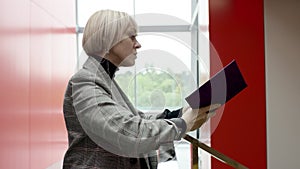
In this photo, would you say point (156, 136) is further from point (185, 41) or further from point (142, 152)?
point (185, 41)

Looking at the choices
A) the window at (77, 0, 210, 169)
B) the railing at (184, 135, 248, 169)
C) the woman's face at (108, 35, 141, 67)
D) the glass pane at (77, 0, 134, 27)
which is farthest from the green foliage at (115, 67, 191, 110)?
the glass pane at (77, 0, 134, 27)

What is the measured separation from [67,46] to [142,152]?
465cm

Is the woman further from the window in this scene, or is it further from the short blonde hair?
the window

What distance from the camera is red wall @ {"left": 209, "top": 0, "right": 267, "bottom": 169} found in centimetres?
258

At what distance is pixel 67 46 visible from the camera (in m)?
5.45

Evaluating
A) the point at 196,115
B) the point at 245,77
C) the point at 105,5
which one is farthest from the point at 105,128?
the point at 105,5

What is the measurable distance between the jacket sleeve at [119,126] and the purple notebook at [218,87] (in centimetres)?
7

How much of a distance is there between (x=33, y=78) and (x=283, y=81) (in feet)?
8.58

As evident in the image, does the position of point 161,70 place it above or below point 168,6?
below

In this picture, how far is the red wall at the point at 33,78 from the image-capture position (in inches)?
128

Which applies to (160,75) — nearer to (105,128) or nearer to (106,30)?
(106,30)

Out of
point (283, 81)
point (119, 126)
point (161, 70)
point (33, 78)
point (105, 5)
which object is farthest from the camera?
point (105, 5)

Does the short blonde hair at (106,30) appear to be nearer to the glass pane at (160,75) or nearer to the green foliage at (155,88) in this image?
the glass pane at (160,75)

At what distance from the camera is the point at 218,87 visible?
3.15ft
